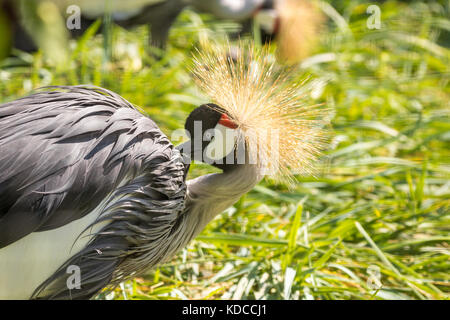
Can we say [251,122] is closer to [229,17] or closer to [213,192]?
[213,192]

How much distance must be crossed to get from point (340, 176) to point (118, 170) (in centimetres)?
104

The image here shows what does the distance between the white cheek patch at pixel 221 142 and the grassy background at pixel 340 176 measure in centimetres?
19

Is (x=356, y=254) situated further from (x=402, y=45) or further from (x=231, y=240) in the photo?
(x=402, y=45)

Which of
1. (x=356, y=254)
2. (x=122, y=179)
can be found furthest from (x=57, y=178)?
(x=356, y=254)

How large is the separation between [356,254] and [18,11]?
94cm

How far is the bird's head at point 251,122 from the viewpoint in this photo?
110cm

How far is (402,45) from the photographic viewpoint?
2.74 metres

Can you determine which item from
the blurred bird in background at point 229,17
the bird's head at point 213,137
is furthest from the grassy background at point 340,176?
the bird's head at point 213,137

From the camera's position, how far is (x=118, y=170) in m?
0.99

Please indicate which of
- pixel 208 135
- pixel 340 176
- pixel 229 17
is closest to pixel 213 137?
pixel 208 135

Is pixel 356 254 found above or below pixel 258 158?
below

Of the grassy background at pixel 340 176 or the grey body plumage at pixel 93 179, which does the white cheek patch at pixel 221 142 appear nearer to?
the grey body plumage at pixel 93 179

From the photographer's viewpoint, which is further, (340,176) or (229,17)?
(229,17)

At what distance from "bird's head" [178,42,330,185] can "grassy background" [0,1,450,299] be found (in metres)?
0.09
